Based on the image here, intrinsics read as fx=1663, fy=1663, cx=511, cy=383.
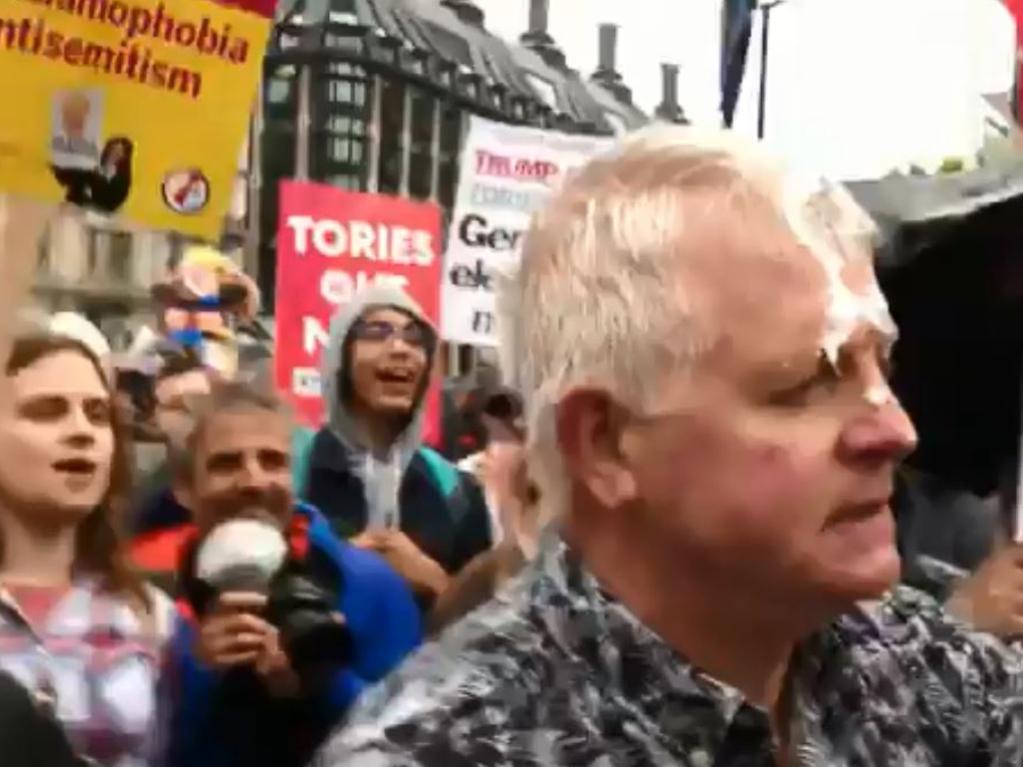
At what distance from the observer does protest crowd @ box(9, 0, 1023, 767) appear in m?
0.80

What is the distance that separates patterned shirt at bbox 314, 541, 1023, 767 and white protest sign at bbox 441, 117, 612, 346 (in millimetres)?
A: 616

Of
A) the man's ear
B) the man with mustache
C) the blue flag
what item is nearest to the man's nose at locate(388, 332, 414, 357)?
the man with mustache

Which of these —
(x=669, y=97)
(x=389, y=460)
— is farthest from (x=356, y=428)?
(x=669, y=97)

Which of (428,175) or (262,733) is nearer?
(262,733)

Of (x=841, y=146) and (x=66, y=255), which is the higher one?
(x=841, y=146)

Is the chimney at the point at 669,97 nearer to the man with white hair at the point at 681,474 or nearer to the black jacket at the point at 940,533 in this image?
the black jacket at the point at 940,533

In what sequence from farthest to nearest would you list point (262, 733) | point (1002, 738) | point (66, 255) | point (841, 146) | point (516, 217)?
point (841, 146)
point (516, 217)
point (262, 733)
point (66, 255)
point (1002, 738)

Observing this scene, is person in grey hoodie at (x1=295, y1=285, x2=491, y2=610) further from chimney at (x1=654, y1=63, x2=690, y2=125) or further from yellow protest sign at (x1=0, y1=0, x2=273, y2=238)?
chimney at (x1=654, y1=63, x2=690, y2=125)

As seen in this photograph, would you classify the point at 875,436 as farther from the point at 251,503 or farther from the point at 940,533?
the point at 940,533

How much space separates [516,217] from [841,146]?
1.86ft

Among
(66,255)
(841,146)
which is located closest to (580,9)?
(841,146)

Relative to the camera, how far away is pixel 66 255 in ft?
3.97

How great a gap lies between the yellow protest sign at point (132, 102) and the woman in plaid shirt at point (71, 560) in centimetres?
13

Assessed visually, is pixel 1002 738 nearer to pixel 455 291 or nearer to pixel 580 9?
pixel 455 291
